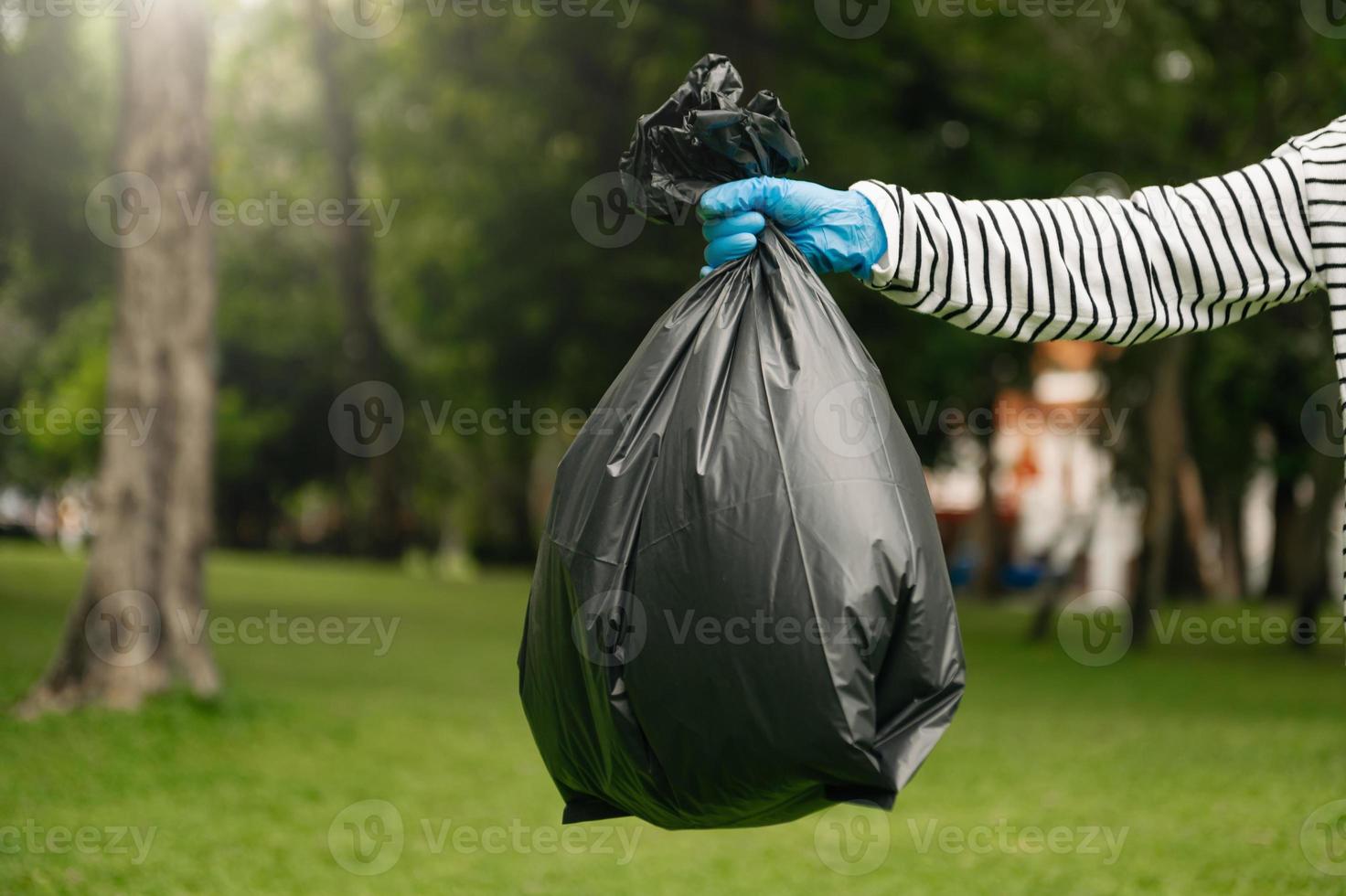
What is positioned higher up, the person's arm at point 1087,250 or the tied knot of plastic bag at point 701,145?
the tied knot of plastic bag at point 701,145

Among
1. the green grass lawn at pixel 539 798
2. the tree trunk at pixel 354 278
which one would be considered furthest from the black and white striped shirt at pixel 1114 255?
the tree trunk at pixel 354 278

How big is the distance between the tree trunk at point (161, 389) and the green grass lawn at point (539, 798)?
21.1 inches

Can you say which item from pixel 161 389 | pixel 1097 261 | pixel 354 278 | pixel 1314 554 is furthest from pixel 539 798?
pixel 354 278

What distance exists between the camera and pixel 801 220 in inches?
95.8

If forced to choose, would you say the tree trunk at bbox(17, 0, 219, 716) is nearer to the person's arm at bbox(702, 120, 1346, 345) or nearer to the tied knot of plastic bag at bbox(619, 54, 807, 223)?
the tied knot of plastic bag at bbox(619, 54, 807, 223)

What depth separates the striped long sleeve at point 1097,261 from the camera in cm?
233

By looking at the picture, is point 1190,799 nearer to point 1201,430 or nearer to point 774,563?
point 774,563

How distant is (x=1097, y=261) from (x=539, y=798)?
4.77 metres

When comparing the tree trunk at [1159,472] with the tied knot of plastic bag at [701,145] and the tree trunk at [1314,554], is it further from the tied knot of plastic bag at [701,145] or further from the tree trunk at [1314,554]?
the tied knot of plastic bag at [701,145]

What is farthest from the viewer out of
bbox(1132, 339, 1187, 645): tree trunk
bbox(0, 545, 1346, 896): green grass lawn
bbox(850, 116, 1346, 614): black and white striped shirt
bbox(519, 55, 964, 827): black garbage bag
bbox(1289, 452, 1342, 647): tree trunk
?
bbox(1289, 452, 1342, 647): tree trunk

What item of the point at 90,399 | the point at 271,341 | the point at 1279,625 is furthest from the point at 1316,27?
the point at 271,341

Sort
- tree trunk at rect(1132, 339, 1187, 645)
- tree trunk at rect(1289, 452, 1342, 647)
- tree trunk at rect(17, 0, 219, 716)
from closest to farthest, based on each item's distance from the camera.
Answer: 1. tree trunk at rect(17, 0, 219, 716)
2. tree trunk at rect(1132, 339, 1187, 645)
3. tree trunk at rect(1289, 452, 1342, 647)

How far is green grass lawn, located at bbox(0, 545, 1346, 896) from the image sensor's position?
16.3 feet

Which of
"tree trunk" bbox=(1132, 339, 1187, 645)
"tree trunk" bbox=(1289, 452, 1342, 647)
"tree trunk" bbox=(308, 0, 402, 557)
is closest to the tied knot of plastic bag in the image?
"tree trunk" bbox=(1132, 339, 1187, 645)
